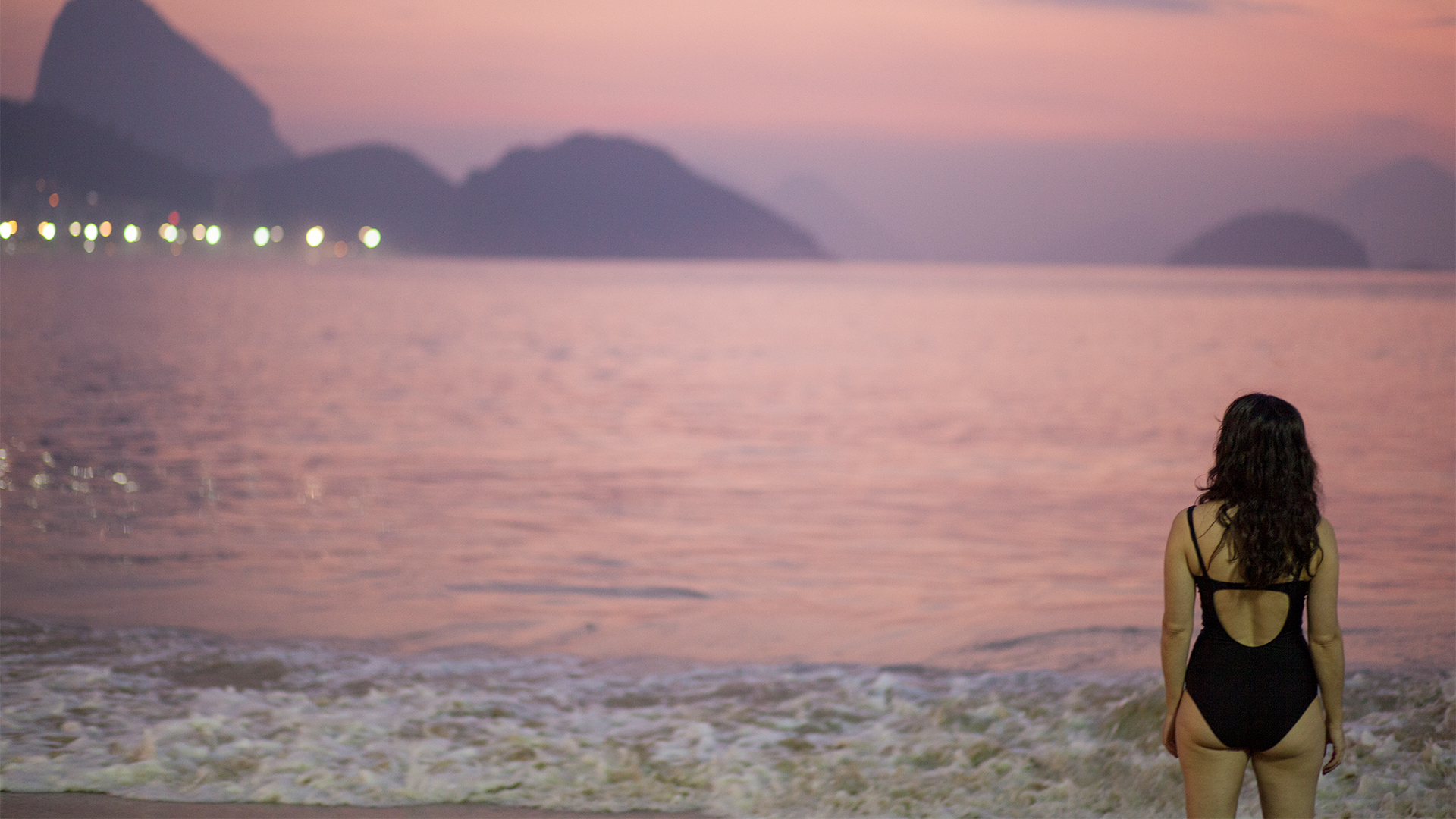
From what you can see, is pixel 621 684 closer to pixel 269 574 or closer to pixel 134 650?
pixel 134 650

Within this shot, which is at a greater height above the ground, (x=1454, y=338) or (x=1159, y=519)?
(x=1454, y=338)

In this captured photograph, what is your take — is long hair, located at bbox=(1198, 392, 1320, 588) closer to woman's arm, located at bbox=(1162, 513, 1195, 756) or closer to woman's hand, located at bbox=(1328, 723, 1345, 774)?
woman's arm, located at bbox=(1162, 513, 1195, 756)

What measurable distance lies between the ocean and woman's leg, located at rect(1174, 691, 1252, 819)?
242 centimetres

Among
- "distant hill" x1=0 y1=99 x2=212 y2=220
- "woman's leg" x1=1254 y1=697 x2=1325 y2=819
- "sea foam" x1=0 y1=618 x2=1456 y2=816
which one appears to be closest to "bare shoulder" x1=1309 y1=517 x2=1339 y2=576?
"woman's leg" x1=1254 y1=697 x2=1325 y2=819

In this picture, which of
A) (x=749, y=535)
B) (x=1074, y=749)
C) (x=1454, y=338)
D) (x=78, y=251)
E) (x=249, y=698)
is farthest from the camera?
(x=78, y=251)

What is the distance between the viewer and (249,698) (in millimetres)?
7352

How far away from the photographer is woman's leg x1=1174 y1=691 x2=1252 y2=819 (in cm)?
351

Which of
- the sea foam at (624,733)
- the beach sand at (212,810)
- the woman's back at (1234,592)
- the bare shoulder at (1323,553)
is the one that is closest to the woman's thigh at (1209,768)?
the woman's back at (1234,592)

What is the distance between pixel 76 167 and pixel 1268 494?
352 ft

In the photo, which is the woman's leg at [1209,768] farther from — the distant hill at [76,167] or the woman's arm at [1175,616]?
the distant hill at [76,167]

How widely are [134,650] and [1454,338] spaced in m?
60.8

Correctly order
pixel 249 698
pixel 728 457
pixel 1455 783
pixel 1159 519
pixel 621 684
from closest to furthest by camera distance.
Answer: pixel 1455 783
pixel 249 698
pixel 621 684
pixel 1159 519
pixel 728 457

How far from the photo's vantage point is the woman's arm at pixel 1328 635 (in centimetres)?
342

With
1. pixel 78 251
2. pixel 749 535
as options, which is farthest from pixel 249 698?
pixel 78 251
